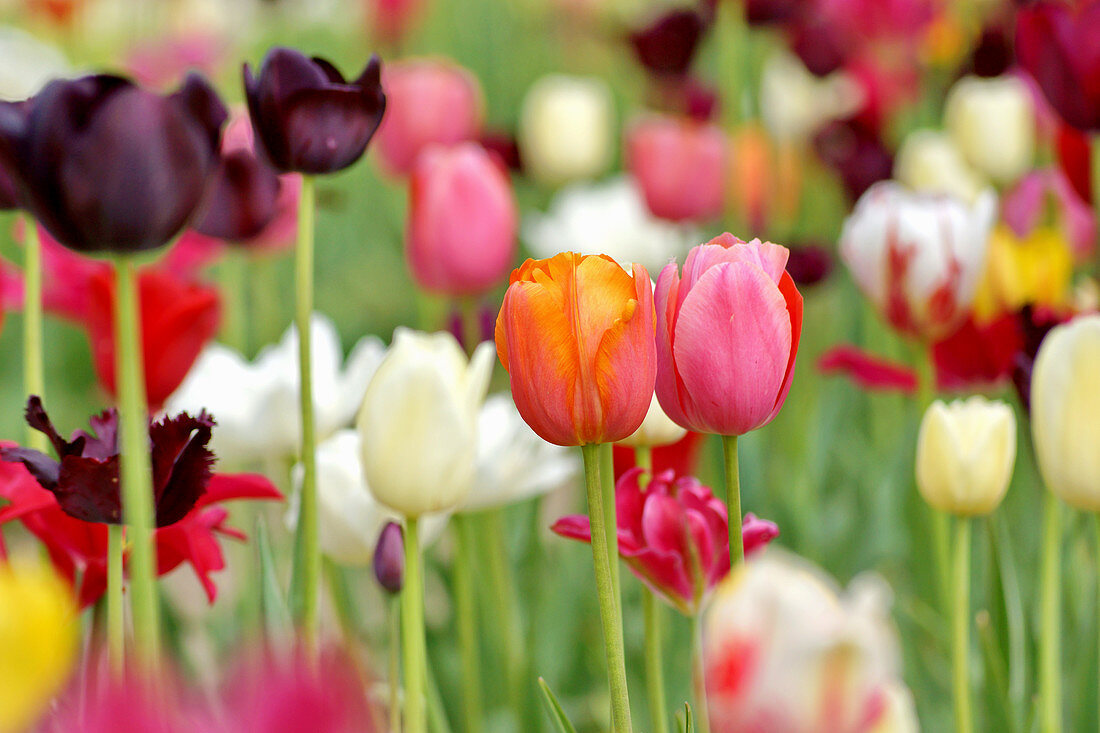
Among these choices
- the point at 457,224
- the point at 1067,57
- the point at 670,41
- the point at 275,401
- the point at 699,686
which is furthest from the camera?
the point at 670,41

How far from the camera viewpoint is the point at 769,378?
0.38 meters

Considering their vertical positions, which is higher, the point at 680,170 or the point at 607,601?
the point at 680,170

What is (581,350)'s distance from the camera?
1.21 ft

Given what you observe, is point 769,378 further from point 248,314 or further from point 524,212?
point 524,212

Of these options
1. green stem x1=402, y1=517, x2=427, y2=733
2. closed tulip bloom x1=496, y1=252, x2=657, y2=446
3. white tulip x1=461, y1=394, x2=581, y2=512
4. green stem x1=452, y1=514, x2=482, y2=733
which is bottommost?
green stem x1=452, y1=514, x2=482, y2=733

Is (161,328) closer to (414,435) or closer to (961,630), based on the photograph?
(414,435)

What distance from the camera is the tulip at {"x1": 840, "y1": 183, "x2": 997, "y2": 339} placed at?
0.71 meters

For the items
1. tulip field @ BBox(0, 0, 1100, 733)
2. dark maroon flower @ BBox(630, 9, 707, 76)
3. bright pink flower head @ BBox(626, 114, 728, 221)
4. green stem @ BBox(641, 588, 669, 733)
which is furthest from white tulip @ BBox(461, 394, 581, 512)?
dark maroon flower @ BBox(630, 9, 707, 76)

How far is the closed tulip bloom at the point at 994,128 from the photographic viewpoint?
1.27m

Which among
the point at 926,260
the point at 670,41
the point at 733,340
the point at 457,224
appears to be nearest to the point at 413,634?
the point at 733,340

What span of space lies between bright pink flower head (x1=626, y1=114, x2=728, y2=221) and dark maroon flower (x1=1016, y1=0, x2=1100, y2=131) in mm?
548

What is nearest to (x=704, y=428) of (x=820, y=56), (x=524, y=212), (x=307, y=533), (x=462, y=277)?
(x=307, y=533)

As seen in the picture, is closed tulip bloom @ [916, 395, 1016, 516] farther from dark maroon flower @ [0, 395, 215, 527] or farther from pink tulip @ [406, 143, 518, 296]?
pink tulip @ [406, 143, 518, 296]

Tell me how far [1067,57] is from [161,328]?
1.94 feet
